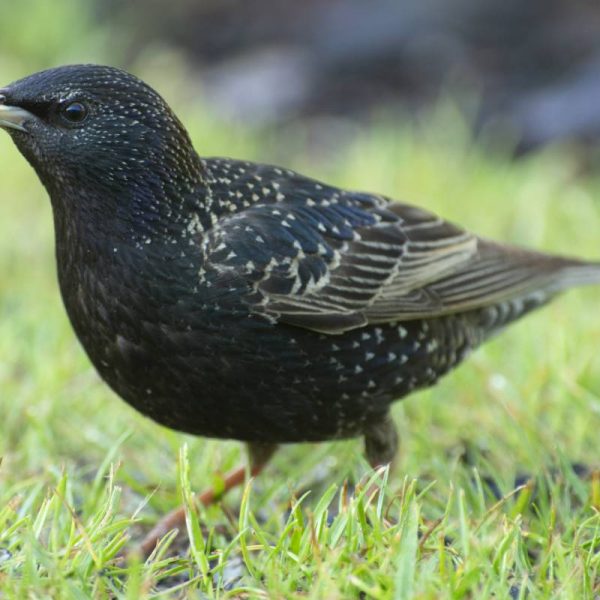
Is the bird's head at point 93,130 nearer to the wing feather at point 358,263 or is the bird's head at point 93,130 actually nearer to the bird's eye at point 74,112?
the bird's eye at point 74,112

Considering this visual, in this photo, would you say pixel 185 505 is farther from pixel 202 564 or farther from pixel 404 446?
pixel 404 446

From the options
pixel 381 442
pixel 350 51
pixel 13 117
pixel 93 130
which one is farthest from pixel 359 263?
pixel 350 51

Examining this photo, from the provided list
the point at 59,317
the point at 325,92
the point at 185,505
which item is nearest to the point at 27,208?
the point at 59,317

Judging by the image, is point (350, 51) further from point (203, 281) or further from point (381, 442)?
point (203, 281)

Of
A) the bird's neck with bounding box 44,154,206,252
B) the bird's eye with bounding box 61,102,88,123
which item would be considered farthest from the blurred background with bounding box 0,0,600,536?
Answer: the bird's eye with bounding box 61,102,88,123

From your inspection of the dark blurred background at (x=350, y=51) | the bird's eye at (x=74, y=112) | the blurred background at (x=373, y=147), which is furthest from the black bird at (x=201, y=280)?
the dark blurred background at (x=350, y=51)
